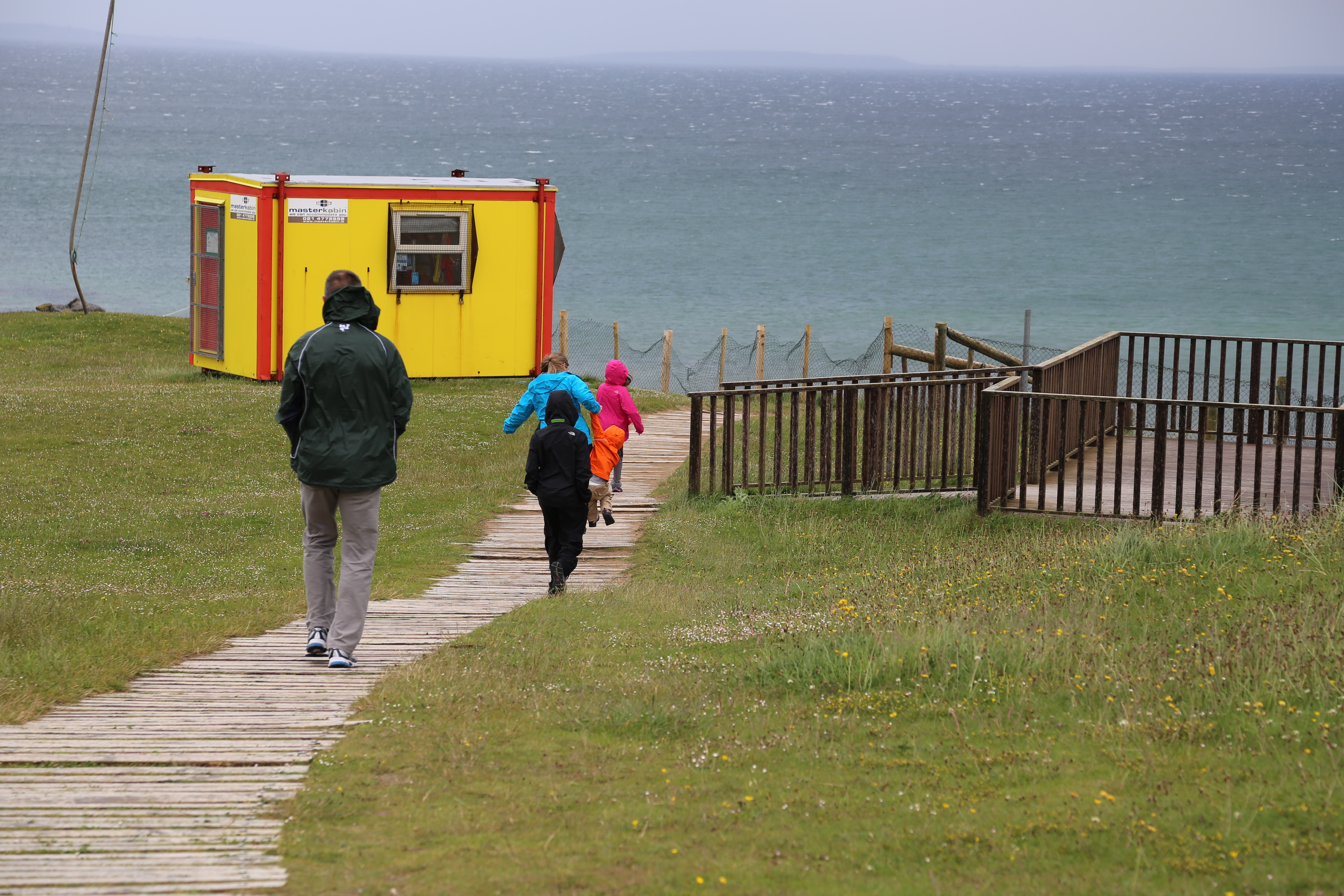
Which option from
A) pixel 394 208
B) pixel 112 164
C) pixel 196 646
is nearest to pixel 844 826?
pixel 196 646

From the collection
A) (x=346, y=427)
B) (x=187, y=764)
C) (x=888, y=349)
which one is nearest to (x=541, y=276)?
(x=888, y=349)

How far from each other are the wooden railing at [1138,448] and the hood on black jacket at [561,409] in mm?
3926

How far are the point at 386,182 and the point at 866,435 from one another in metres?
9.79

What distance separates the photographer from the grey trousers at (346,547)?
718 cm

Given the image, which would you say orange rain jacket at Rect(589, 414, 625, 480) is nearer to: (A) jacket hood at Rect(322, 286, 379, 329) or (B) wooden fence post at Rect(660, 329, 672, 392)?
(A) jacket hood at Rect(322, 286, 379, 329)

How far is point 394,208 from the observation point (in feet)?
65.4

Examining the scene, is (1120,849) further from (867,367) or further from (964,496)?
(867,367)

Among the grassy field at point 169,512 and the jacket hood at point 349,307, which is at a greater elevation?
the jacket hood at point 349,307

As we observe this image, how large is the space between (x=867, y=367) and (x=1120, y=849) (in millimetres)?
35797

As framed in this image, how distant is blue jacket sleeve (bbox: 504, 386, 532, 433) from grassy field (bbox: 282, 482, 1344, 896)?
1.48 meters

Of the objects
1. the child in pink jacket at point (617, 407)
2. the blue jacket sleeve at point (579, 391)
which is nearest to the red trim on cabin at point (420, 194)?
the child in pink jacket at point (617, 407)

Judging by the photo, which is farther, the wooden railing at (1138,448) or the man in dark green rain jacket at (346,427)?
the wooden railing at (1138,448)

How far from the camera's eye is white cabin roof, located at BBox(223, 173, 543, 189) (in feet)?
64.7

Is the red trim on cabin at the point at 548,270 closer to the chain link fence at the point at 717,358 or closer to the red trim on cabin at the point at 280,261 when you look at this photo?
the red trim on cabin at the point at 280,261
